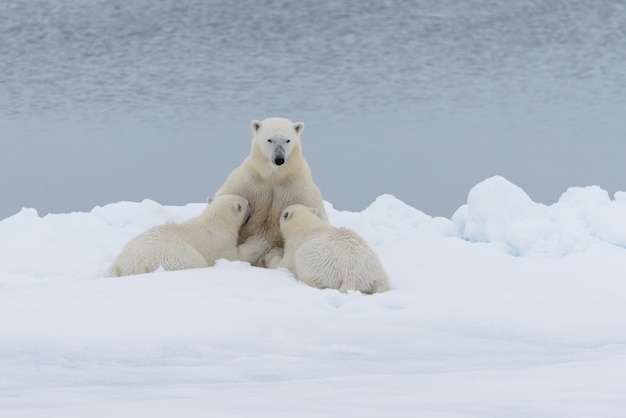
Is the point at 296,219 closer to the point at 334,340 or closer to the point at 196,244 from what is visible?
the point at 196,244

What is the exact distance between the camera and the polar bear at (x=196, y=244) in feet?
19.7

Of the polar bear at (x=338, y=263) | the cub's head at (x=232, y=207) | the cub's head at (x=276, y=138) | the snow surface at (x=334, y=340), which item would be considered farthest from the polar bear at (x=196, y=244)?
the polar bear at (x=338, y=263)

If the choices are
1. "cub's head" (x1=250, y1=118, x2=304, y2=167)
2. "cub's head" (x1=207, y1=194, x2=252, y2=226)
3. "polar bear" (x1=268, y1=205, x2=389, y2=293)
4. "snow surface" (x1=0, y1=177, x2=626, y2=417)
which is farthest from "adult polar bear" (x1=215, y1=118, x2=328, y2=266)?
"polar bear" (x1=268, y1=205, x2=389, y2=293)

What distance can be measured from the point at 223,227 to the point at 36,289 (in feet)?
4.91

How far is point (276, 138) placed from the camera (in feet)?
21.1

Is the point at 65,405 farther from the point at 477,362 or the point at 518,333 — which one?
the point at 518,333

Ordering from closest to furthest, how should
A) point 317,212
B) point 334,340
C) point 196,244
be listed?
point 334,340 < point 196,244 < point 317,212

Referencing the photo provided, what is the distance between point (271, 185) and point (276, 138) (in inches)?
17.8

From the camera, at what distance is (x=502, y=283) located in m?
6.07

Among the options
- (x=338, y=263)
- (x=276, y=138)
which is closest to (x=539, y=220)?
(x=276, y=138)

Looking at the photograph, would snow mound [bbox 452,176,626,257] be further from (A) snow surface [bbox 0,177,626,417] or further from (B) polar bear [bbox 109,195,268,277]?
(B) polar bear [bbox 109,195,268,277]

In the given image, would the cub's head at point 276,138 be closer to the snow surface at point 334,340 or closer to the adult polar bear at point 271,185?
the adult polar bear at point 271,185

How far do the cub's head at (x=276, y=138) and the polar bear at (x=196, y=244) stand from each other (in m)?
0.46

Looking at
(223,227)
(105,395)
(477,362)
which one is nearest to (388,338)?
(477,362)
